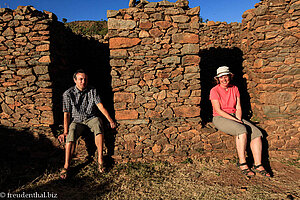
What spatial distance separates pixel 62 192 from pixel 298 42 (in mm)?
5754

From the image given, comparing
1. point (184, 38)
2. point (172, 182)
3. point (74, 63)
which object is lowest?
point (172, 182)

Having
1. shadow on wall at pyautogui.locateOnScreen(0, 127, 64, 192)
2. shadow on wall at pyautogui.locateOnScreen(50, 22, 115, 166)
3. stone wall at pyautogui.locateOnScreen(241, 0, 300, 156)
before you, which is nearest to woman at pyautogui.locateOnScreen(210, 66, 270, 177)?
stone wall at pyautogui.locateOnScreen(241, 0, 300, 156)

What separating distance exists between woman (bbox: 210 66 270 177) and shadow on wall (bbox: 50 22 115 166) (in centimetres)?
251

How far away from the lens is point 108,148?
4.05 m

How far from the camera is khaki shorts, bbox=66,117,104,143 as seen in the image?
3.52 metres

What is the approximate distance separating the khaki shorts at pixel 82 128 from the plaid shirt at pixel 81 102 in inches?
4.3

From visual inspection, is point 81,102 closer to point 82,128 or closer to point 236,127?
point 82,128

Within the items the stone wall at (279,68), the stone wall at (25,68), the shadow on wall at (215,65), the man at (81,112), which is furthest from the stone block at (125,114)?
the stone wall at (279,68)

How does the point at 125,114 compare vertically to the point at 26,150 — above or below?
above

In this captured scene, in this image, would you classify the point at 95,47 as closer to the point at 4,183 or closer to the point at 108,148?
the point at 108,148

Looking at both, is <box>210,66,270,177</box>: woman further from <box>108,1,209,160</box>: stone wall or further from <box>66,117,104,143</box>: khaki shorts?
<box>66,117,104,143</box>: khaki shorts

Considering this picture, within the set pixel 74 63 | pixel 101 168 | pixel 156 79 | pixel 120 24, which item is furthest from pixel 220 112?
pixel 74 63

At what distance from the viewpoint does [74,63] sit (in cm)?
554

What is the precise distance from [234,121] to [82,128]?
323 cm
